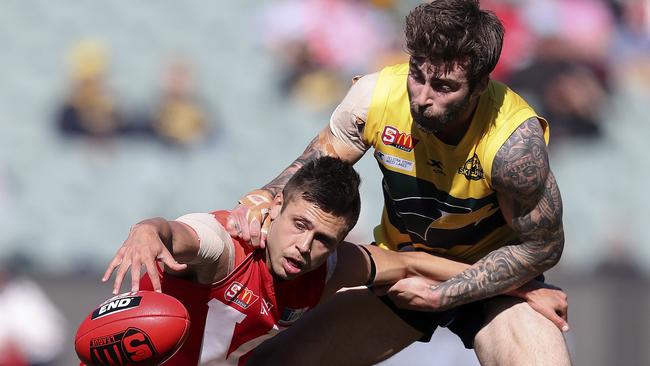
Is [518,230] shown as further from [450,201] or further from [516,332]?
[516,332]

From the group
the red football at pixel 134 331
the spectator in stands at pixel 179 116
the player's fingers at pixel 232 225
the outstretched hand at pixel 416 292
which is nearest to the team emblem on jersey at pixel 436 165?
the outstretched hand at pixel 416 292

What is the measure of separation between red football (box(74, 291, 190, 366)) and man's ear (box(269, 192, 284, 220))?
2.05 ft

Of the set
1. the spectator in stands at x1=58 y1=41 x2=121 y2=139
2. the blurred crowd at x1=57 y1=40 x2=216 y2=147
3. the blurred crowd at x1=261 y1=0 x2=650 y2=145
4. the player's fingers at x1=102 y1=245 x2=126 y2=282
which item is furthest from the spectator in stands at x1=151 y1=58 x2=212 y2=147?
the player's fingers at x1=102 y1=245 x2=126 y2=282

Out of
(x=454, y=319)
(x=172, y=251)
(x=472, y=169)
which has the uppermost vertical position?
(x=472, y=169)

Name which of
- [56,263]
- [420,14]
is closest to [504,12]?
[56,263]

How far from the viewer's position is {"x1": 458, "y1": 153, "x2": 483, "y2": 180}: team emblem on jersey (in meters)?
4.81

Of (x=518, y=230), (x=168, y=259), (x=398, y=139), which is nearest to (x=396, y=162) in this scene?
(x=398, y=139)

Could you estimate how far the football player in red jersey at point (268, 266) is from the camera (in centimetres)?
454

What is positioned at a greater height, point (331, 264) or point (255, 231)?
point (255, 231)

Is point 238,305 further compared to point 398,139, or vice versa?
point 398,139

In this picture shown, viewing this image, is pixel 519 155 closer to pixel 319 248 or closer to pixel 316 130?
pixel 319 248

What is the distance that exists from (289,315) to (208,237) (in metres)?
0.74

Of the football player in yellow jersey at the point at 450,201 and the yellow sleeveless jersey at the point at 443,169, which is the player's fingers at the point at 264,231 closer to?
the football player in yellow jersey at the point at 450,201

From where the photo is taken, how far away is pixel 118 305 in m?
4.29
